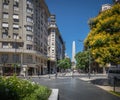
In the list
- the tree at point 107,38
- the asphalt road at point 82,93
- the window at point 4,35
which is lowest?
the asphalt road at point 82,93

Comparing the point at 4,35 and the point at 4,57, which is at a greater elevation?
the point at 4,35

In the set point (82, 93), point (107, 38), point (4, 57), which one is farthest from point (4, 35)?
point (82, 93)

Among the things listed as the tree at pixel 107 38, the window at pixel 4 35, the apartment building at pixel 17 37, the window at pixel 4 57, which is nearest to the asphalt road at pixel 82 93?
the tree at pixel 107 38

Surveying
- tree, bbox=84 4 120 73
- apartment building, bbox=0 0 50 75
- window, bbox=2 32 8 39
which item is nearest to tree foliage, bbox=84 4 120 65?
tree, bbox=84 4 120 73

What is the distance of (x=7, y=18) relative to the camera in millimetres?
75062

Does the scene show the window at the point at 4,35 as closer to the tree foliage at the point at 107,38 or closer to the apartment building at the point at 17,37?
the apartment building at the point at 17,37

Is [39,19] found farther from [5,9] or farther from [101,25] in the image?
[101,25]

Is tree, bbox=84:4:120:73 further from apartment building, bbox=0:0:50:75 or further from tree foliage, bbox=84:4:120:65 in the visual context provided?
apartment building, bbox=0:0:50:75

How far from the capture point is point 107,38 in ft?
99.5

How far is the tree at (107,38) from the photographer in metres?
29.9

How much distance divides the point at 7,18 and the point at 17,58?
10823mm

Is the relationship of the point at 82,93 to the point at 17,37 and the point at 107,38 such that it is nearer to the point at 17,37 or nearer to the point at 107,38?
the point at 107,38

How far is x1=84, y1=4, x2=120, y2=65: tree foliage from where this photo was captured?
29875 mm

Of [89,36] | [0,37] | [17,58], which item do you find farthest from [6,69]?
[89,36]
